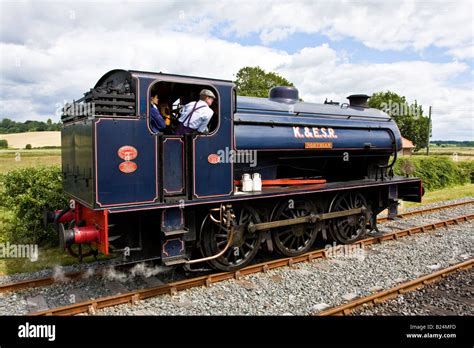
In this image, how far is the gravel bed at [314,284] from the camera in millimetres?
5582

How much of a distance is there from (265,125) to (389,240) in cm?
422

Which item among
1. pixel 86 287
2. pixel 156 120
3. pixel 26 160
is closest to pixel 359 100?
pixel 156 120

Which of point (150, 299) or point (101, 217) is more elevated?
point (101, 217)

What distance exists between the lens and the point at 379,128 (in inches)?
385

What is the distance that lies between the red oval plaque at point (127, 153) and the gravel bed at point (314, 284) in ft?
6.64

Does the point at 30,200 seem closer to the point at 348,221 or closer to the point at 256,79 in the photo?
the point at 348,221

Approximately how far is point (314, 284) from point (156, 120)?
3.52 meters

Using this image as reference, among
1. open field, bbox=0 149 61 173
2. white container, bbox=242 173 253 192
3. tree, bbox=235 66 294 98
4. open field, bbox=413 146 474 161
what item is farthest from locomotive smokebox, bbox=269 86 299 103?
tree, bbox=235 66 294 98

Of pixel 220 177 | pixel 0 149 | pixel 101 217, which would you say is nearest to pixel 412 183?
pixel 220 177

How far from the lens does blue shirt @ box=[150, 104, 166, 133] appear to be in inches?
232

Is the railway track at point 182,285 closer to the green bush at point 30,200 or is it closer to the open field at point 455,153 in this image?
the green bush at point 30,200

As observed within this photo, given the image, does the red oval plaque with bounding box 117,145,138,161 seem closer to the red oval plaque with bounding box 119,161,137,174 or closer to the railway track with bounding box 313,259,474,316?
the red oval plaque with bounding box 119,161,137,174

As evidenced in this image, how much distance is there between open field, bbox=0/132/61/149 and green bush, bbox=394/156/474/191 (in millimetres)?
19659
